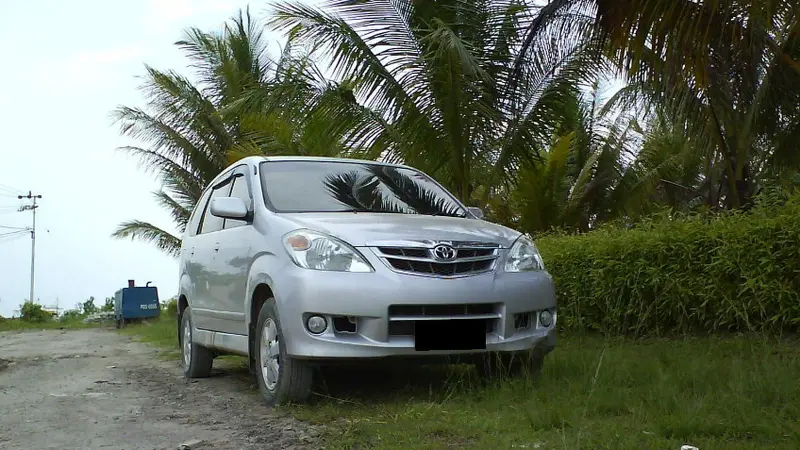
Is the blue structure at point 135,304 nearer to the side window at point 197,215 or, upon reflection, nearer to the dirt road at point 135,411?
the dirt road at point 135,411

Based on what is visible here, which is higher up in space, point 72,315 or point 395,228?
point 395,228

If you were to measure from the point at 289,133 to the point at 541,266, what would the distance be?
9.41m

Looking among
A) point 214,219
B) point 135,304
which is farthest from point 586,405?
point 135,304

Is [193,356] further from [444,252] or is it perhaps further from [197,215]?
[444,252]

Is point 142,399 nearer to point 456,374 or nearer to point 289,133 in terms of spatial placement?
point 456,374

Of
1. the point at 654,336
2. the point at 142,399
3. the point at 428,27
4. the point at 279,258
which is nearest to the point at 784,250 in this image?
the point at 654,336

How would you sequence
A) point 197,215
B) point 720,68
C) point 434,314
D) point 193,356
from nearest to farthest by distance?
point 434,314, point 193,356, point 197,215, point 720,68

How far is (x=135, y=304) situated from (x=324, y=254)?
21.2 metres

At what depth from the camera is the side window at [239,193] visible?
6324mm

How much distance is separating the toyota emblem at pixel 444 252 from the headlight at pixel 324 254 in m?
0.42

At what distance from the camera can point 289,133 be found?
14516mm

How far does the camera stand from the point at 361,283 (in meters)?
4.96

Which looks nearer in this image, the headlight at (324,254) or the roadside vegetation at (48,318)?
the headlight at (324,254)

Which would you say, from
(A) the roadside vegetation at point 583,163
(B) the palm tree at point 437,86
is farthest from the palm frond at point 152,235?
(B) the palm tree at point 437,86
